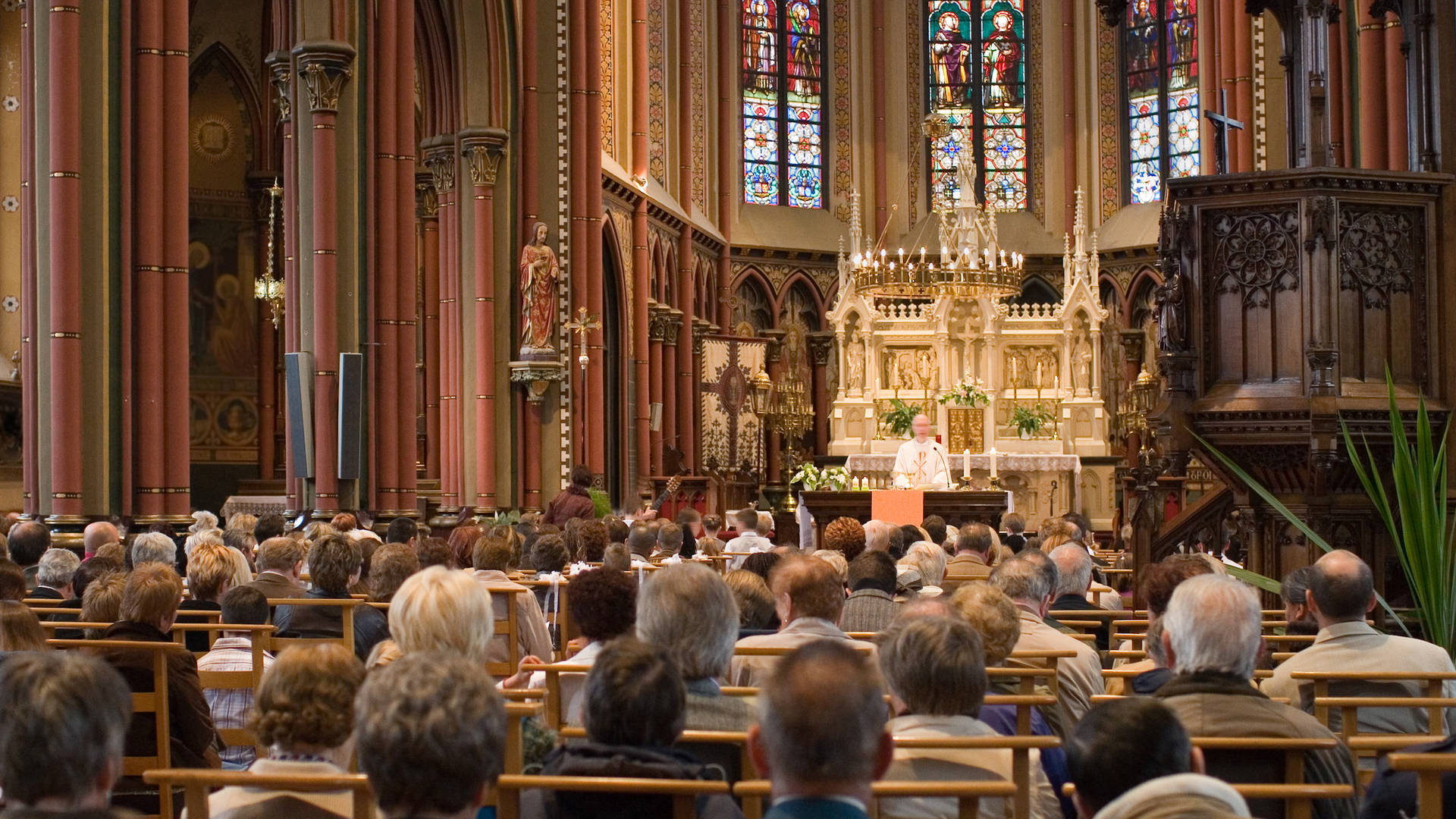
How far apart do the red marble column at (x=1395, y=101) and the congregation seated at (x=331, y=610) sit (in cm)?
974

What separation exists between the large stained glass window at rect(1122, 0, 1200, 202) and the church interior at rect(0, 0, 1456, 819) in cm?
9

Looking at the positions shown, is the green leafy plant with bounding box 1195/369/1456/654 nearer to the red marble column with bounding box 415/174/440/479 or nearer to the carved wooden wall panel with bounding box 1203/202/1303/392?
the carved wooden wall panel with bounding box 1203/202/1303/392

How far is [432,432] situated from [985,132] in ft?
48.2

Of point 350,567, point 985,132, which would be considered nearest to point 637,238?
point 985,132

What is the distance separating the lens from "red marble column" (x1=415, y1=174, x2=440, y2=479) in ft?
74.9

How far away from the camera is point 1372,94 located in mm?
14570

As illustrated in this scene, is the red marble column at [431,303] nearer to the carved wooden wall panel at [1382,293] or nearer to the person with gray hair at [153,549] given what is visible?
the person with gray hair at [153,549]

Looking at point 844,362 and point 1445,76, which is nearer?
point 1445,76

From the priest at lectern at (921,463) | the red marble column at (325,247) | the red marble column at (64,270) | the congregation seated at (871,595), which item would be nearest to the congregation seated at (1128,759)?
the congregation seated at (871,595)

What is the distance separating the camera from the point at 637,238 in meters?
25.3

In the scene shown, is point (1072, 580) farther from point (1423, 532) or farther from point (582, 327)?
point (582, 327)

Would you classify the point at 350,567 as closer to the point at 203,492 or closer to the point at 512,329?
the point at 512,329

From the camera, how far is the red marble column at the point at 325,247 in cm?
1584

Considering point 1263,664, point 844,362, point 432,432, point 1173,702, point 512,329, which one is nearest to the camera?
point 1173,702
